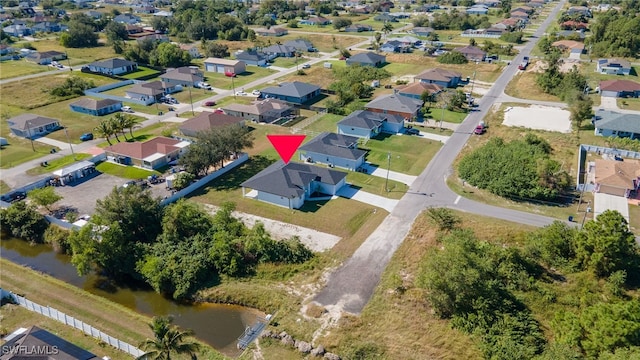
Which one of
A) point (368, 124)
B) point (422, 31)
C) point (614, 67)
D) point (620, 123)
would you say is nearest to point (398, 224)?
point (368, 124)

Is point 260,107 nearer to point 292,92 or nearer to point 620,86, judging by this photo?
point 292,92

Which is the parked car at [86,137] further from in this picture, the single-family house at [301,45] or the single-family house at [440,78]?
the single-family house at [301,45]

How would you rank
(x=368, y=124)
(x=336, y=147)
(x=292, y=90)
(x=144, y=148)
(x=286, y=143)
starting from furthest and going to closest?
(x=292, y=90) < (x=368, y=124) < (x=286, y=143) < (x=144, y=148) < (x=336, y=147)

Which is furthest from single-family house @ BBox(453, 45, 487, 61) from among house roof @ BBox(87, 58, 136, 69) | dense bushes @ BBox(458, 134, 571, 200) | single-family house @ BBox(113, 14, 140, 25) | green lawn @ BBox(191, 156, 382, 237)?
single-family house @ BBox(113, 14, 140, 25)

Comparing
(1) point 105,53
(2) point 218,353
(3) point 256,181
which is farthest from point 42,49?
(2) point 218,353

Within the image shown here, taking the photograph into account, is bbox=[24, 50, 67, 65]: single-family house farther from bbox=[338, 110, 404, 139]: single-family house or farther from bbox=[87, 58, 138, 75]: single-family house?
bbox=[338, 110, 404, 139]: single-family house

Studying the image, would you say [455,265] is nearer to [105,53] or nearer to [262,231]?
[262,231]
